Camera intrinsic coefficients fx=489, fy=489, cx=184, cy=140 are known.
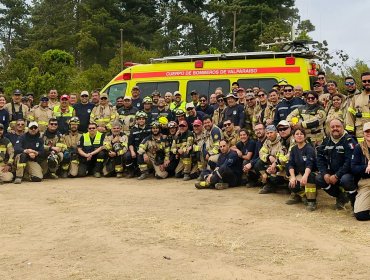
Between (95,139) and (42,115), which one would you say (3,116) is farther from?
(95,139)

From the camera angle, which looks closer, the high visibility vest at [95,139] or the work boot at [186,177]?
the work boot at [186,177]

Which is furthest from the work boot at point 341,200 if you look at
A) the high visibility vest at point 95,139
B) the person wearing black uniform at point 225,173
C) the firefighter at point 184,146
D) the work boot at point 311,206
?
the high visibility vest at point 95,139

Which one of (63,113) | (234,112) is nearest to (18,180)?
(63,113)

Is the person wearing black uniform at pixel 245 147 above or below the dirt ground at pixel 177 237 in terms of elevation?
above

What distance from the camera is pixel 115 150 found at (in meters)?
10.6

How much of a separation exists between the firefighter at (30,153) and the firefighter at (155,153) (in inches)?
82.1

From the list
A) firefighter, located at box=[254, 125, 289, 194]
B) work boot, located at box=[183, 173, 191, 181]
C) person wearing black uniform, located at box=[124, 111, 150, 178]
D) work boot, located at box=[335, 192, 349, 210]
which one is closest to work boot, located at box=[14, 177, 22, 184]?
person wearing black uniform, located at box=[124, 111, 150, 178]

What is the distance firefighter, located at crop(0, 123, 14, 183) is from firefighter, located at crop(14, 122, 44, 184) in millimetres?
132

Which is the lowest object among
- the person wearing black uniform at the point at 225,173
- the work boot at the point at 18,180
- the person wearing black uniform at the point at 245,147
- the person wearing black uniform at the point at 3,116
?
the work boot at the point at 18,180

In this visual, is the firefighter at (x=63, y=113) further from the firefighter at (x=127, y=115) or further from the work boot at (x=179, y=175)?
the work boot at (x=179, y=175)

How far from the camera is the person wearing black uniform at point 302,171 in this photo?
275 inches

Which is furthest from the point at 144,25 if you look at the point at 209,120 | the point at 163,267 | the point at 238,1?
the point at 163,267

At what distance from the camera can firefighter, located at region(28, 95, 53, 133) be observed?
36.3ft

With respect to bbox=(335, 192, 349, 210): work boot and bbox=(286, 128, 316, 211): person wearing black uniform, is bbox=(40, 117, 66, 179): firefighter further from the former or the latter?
bbox=(335, 192, 349, 210): work boot
